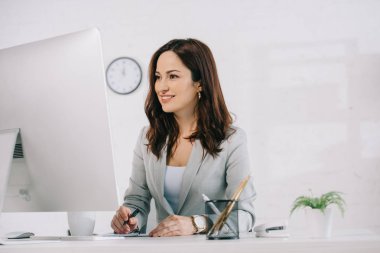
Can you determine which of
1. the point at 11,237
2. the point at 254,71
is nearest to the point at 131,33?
the point at 254,71

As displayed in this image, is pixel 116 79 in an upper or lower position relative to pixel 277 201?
upper

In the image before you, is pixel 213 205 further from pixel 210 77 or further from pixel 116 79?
pixel 116 79

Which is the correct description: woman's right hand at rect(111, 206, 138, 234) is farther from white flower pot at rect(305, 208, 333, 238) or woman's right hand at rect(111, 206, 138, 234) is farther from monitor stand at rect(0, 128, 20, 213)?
white flower pot at rect(305, 208, 333, 238)

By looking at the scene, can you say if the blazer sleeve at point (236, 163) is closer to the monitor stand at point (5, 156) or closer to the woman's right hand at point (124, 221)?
the woman's right hand at point (124, 221)

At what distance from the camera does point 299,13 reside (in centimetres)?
405

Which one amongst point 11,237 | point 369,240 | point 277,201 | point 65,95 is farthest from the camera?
point 277,201

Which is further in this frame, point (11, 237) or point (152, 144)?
point (152, 144)

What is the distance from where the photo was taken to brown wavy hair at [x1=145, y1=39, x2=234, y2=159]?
8.72 ft

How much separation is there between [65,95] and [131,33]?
298cm

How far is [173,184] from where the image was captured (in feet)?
8.31

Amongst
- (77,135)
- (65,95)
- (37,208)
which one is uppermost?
(65,95)

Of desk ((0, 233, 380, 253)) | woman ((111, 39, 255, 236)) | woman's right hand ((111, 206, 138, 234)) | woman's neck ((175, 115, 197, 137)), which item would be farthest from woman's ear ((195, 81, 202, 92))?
desk ((0, 233, 380, 253))

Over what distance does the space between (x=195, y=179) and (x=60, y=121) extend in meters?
1.13

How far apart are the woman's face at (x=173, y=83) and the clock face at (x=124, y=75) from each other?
5.14ft
